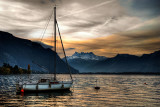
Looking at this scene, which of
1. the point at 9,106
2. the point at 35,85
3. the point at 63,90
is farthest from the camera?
the point at 63,90

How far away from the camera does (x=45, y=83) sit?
55.1 m

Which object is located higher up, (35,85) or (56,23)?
(56,23)

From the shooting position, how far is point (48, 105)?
124 ft

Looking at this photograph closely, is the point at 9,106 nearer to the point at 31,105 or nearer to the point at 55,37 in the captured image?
the point at 31,105

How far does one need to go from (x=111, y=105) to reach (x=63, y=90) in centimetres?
2312

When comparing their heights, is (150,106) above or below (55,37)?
below

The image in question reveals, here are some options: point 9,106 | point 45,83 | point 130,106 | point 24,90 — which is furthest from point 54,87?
point 130,106

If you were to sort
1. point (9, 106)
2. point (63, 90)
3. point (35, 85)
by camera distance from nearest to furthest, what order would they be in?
point (9, 106) → point (35, 85) → point (63, 90)

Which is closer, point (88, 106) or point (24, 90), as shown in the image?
point (88, 106)

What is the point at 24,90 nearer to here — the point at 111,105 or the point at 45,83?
the point at 45,83

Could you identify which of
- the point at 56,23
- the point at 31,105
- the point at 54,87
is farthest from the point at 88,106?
the point at 56,23

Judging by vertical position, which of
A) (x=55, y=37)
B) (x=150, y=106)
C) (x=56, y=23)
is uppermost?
(x=56, y=23)

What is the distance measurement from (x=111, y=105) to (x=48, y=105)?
12748 millimetres

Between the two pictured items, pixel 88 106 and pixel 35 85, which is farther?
pixel 35 85
